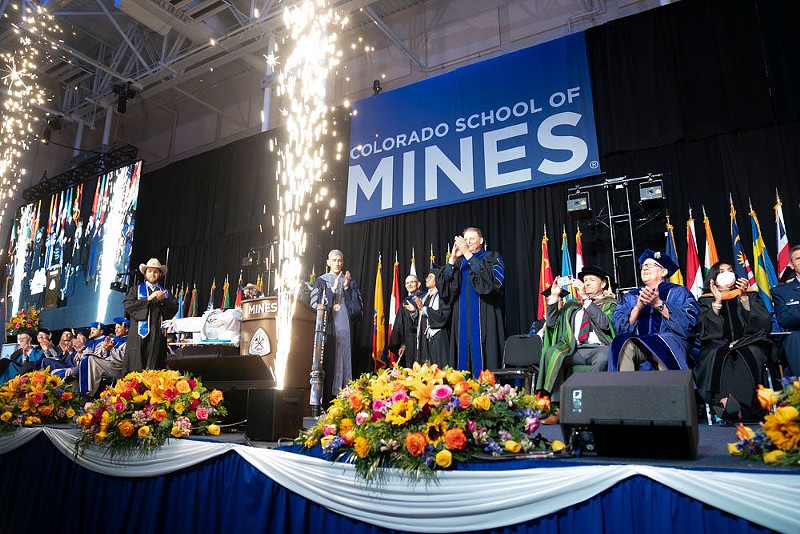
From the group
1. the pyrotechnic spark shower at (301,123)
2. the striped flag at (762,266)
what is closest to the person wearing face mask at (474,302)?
the pyrotechnic spark shower at (301,123)

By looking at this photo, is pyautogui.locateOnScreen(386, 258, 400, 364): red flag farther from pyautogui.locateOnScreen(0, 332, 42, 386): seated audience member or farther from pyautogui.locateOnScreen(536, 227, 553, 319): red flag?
pyautogui.locateOnScreen(0, 332, 42, 386): seated audience member

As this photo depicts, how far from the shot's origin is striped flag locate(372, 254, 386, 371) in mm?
6438

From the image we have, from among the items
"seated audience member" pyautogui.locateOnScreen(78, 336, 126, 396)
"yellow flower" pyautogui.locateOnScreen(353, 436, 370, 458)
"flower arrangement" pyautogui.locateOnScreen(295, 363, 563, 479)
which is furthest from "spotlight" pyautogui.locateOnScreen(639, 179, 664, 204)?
"seated audience member" pyautogui.locateOnScreen(78, 336, 126, 396)

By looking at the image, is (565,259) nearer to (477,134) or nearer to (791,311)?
(477,134)

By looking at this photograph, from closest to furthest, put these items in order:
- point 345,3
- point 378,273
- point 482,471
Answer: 1. point 482,471
2. point 378,273
3. point 345,3

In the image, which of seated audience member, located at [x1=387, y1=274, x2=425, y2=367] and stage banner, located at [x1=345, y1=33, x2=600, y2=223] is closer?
seated audience member, located at [x1=387, y1=274, x2=425, y2=367]

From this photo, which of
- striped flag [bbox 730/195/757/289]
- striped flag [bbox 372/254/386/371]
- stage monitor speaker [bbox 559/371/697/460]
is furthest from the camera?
striped flag [bbox 372/254/386/371]

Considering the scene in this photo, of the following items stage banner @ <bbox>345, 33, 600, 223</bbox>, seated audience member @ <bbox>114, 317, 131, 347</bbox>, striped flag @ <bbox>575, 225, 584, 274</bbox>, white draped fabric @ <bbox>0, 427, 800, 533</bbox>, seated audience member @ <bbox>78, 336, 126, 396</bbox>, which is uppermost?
stage banner @ <bbox>345, 33, 600, 223</bbox>

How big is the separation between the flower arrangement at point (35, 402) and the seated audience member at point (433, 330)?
2801 millimetres

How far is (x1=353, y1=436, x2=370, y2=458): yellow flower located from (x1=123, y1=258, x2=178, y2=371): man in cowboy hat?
3387 mm

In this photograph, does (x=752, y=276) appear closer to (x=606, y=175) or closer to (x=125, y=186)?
(x=606, y=175)

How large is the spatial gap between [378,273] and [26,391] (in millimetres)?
4016

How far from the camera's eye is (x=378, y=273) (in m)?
7.02

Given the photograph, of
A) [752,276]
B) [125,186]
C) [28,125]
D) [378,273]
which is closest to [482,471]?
[752,276]
